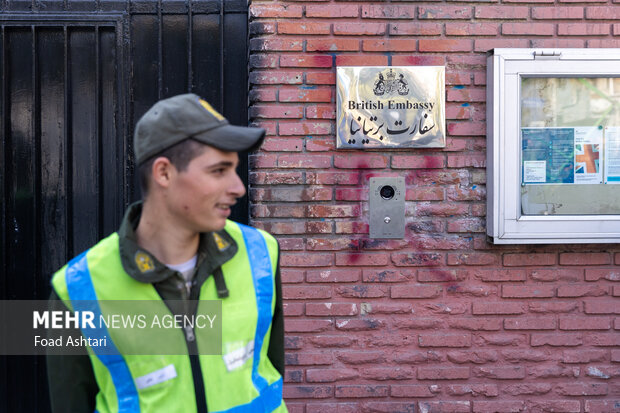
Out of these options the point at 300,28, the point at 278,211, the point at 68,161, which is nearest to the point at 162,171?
the point at 278,211

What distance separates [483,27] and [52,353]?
109 inches

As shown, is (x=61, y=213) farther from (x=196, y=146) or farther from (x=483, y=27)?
(x=483, y=27)

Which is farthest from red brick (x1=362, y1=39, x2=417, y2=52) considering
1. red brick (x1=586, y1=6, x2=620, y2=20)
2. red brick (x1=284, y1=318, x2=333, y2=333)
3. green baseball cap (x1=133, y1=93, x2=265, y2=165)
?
green baseball cap (x1=133, y1=93, x2=265, y2=165)

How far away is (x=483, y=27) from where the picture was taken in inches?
136

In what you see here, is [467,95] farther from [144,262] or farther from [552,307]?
[144,262]

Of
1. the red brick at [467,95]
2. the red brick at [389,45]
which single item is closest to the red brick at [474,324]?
the red brick at [467,95]

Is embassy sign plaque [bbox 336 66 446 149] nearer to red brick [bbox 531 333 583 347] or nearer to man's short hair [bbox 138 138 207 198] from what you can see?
red brick [bbox 531 333 583 347]

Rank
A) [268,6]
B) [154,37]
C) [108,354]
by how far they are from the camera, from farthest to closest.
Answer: [154,37]
[268,6]
[108,354]

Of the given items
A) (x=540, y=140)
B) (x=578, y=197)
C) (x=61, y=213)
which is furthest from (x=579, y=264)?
(x=61, y=213)

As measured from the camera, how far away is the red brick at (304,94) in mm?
3402

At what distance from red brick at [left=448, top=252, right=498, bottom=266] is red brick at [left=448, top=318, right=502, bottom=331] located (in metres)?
0.31

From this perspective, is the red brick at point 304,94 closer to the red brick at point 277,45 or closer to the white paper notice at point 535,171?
the red brick at point 277,45

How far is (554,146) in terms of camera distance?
3420 mm

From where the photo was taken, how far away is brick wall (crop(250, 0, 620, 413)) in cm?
341
